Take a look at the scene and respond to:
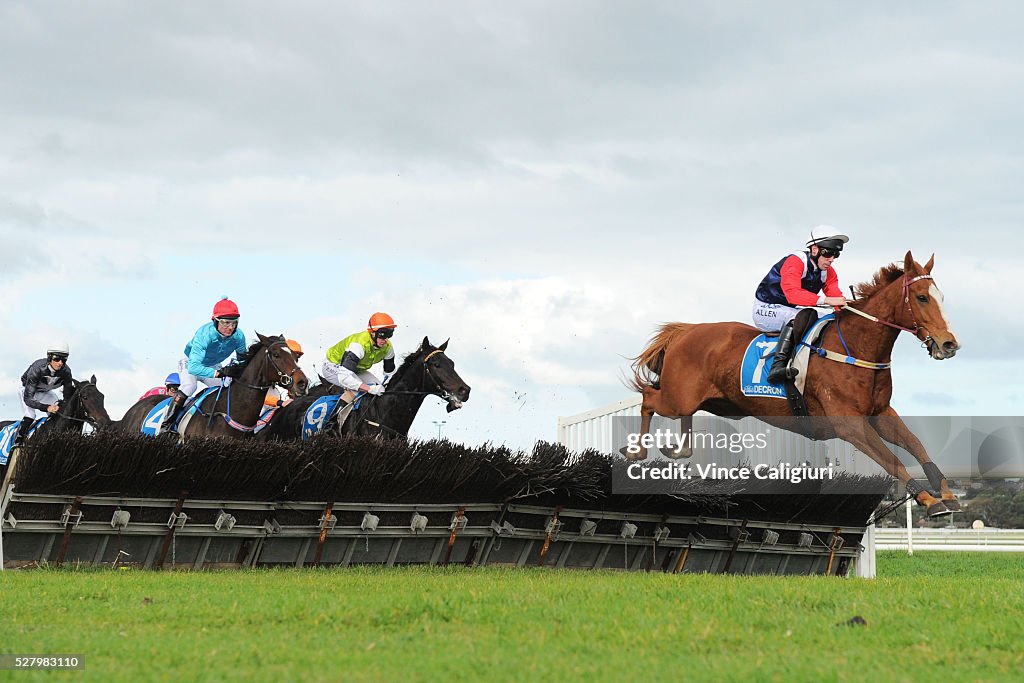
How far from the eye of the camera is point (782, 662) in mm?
4984

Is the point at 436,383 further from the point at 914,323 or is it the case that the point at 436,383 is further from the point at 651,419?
the point at 914,323

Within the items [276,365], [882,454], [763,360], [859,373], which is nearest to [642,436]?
[763,360]

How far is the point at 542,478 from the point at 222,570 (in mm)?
2648

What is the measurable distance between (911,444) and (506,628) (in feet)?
16.2

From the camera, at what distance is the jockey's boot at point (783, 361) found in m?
10.1

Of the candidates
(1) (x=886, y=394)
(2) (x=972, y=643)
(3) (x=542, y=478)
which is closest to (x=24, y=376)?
(3) (x=542, y=478)

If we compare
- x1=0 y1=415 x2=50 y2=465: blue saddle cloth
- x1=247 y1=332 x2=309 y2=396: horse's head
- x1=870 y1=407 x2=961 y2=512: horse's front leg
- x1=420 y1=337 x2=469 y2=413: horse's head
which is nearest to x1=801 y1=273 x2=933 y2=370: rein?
x1=870 y1=407 x2=961 y2=512: horse's front leg

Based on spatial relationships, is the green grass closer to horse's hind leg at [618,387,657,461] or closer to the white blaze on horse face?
the white blaze on horse face

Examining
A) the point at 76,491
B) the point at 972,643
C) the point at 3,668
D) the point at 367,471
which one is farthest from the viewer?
the point at 367,471

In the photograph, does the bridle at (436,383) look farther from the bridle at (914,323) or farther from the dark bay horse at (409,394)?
the bridle at (914,323)

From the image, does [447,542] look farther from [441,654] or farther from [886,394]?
[441,654]

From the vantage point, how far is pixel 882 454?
9.43 meters

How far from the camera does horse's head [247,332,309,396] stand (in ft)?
36.7

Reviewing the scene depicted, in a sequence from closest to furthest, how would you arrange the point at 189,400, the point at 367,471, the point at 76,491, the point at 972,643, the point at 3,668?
the point at 3,668 → the point at 972,643 → the point at 76,491 → the point at 367,471 → the point at 189,400
